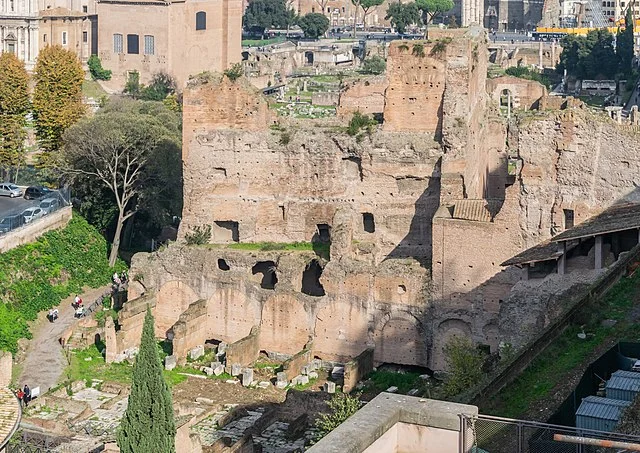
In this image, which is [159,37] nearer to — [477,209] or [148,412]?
[477,209]

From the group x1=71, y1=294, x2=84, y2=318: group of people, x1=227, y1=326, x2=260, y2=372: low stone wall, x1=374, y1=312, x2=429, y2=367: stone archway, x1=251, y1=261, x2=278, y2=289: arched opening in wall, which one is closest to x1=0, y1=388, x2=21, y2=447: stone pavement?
x1=227, y1=326, x2=260, y2=372: low stone wall

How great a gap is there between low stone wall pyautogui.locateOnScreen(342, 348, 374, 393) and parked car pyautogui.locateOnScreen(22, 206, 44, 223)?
14631 mm

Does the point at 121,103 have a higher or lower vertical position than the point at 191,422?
higher

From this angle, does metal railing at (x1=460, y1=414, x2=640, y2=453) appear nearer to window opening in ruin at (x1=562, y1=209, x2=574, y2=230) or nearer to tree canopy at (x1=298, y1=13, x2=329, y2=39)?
window opening in ruin at (x1=562, y1=209, x2=574, y2=230)

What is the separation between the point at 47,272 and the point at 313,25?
301 ft

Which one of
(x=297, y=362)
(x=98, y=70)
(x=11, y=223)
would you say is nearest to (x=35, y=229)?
(x=11, y=223)

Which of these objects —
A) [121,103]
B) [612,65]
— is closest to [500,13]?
[612,65]

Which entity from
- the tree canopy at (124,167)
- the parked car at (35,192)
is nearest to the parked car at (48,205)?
the parked car at (35,192)

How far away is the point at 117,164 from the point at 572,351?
29339mm

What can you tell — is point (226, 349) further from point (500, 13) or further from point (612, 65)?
point (500, 13)

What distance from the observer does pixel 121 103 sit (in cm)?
6109

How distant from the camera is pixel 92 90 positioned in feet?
302

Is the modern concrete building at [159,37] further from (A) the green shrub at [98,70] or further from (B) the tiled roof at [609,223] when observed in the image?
(B) the tiled roof at [609,223]

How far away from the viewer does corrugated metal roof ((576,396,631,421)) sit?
18.6m
